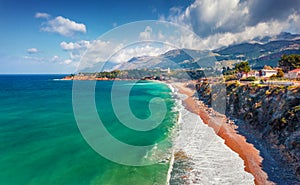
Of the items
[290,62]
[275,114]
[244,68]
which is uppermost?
[290,62]

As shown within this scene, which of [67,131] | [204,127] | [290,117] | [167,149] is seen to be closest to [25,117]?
[67,131]

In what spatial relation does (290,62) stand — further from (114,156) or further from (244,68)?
(114,156)

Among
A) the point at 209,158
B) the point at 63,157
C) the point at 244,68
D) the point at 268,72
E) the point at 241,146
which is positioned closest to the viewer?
the point at 209,158

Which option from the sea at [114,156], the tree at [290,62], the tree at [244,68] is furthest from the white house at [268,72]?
the sea at [114,156]

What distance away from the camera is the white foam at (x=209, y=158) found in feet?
56.9

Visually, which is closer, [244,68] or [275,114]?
[275,114]

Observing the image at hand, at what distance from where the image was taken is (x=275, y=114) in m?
25.9

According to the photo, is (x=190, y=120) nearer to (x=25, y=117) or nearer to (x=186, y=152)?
(x=186, y=152)

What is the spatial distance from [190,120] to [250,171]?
21.5 metres

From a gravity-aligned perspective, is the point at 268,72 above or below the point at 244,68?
below

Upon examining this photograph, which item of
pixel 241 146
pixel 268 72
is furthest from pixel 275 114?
pixel 268 72

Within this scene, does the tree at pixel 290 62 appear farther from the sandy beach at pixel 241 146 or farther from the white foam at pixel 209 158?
the white foam at pixel 209 158

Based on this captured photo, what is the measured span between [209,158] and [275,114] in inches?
457

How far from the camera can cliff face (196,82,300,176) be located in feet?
66.4
